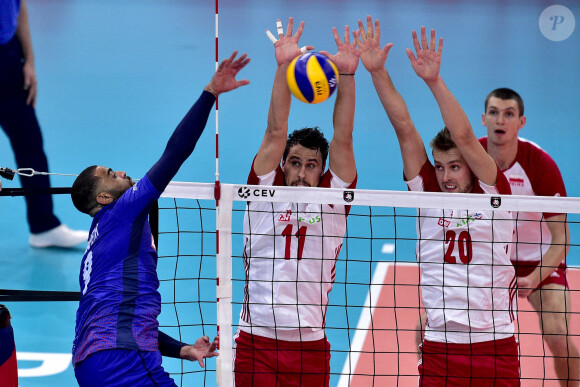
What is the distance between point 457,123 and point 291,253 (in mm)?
1198

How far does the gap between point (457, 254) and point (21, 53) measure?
8.36 meters

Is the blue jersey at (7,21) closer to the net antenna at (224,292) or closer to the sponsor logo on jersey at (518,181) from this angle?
the net antenna at (224,292)

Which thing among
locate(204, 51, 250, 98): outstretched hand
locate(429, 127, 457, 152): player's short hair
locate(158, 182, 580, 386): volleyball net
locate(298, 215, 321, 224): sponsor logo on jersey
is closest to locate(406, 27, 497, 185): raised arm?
locate(429, 127, 457, 152): player's short hair

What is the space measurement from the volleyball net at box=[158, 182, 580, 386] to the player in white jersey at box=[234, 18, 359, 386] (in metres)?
0.03

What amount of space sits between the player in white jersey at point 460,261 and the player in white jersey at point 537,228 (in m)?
1.10

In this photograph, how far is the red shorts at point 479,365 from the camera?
445cm

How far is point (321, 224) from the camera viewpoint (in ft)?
15.2

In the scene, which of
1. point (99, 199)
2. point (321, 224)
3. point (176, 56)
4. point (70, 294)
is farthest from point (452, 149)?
point (176, 56)

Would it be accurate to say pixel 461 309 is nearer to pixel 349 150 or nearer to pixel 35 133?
pixel 349 150

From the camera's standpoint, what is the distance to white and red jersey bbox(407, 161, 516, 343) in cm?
448

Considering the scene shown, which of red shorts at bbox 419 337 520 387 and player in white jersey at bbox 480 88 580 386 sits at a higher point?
player in white jersey at bbox 480 88 580 386

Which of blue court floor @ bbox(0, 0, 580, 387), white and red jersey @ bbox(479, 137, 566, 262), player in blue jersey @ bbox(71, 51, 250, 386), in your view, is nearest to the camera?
player in blue jersey @ bbox(71, 51, 250, 386)

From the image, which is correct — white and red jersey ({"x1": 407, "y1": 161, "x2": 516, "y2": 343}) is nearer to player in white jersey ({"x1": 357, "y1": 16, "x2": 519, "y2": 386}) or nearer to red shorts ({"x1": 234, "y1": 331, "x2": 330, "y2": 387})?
player in white jersey ({"x1": 357, "y1": 16, "x2": 519, "y2": 386})

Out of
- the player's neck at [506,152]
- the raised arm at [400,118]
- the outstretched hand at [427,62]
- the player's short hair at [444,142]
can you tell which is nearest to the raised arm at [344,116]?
the raised arm at [400,118]
